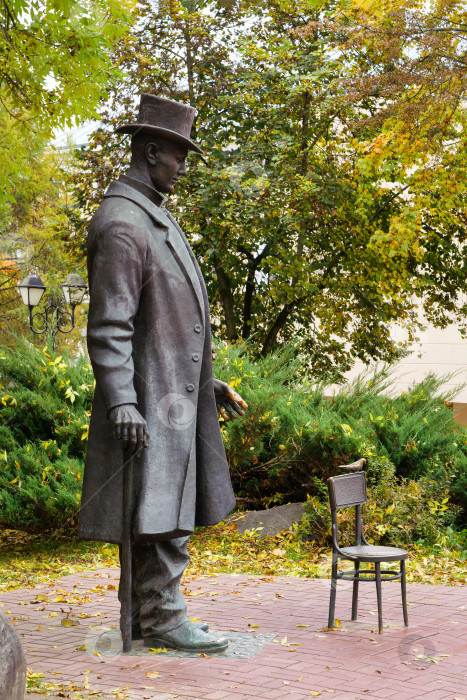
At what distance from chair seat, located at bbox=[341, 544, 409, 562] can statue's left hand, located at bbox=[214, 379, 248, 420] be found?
3.63ft

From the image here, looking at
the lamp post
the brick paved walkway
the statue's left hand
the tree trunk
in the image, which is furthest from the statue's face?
the tree trunk

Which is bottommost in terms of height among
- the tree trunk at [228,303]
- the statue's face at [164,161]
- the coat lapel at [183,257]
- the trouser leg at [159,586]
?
the trouser leg at [159,586]

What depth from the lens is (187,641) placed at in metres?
4.90

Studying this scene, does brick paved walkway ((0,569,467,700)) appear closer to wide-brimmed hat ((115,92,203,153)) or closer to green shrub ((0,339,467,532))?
green shrub ((0,339,467,532))

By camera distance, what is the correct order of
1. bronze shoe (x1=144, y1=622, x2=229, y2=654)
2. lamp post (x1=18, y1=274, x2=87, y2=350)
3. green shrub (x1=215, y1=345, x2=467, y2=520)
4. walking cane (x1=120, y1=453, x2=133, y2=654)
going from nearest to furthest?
walking cane (x1=120, y1=453, x2=133, y2=654), bronze shoe (x1=144, y1=622, x2=229, y2=654), green shrub (x1=215, y1=345, x2=467, y2=520), lamp post (x1=18, y1=274, x2=87, y2=350)

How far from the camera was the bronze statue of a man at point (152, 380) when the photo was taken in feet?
15.4

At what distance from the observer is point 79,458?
9688 mm

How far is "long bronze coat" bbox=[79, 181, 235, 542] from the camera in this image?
185 inches

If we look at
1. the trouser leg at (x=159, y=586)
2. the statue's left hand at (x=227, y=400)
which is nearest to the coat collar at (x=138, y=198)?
the statue's left hand at (x=227, y=400)

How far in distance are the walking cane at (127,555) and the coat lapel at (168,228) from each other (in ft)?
3.34

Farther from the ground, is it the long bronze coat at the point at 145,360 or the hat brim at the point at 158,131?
the hat brim at the point at 158,131

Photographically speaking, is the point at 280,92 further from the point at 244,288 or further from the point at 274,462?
the point at 274,462

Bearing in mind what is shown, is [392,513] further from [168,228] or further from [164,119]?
[164,119]

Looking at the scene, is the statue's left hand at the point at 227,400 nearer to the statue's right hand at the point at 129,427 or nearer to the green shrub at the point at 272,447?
the statue's right hand at the point at 129,427
